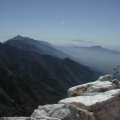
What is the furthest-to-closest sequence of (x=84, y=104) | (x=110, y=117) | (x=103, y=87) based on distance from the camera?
(x=103, y=87) < (x=110, y=117) < (x=84, y=104)

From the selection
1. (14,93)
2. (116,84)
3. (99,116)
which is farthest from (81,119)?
(14,93)

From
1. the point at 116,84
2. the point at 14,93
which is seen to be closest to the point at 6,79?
the point at 14,93

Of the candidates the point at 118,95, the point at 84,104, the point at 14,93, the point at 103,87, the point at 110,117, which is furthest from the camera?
the point at 14,93

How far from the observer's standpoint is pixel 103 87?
97.0ft

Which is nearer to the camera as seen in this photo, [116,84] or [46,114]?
[46,114]

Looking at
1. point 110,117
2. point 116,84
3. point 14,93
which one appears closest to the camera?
point 110,117

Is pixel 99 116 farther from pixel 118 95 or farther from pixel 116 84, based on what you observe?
pixel 116 84

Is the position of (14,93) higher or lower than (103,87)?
lower

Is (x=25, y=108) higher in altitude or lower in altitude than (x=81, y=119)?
lower

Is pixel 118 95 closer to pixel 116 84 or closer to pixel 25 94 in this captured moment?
pixel 116 84

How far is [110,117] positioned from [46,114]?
6242 mm

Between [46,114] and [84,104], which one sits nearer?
[46,114]

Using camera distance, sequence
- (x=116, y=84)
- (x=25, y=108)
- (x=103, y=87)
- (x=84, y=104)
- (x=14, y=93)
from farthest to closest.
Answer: (x=14, y=93), (x=25, y=108), (x=116, y=84), (x=103, y=87), (x=84, y=104)

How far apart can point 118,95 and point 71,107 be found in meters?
6.58
